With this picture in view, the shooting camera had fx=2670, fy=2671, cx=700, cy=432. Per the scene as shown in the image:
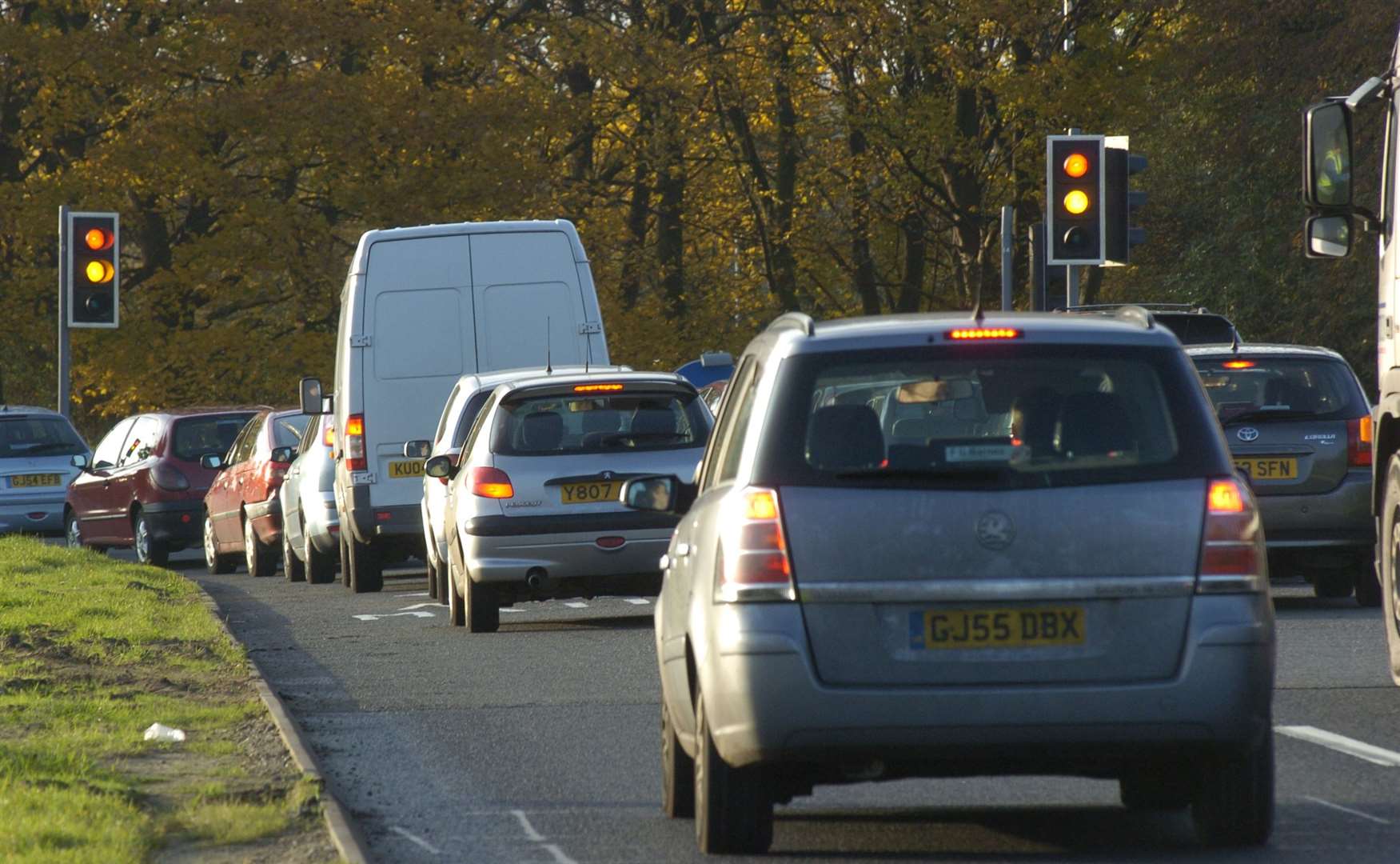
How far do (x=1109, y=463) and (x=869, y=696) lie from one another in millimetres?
894

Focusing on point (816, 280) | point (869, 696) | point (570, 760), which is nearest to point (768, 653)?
point (869, 696)

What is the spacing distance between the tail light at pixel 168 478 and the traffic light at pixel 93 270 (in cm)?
240

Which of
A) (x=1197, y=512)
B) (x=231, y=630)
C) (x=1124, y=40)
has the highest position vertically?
(x=1124, y=40)

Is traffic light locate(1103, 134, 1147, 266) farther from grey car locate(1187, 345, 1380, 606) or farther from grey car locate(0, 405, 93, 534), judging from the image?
grey car locate(0, 405, 93, 534)

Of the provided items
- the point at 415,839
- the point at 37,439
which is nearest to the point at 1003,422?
the point at 415,839

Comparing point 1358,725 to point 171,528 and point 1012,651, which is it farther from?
point 171,528

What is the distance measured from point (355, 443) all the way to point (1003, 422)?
13513 mm

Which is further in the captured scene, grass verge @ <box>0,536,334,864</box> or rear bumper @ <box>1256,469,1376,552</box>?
rear bumper @ <box>1256,469,1376,552</box>

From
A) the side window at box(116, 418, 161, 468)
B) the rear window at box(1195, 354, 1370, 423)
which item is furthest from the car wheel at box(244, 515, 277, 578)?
the rear window at box(1195, 354, 1370, 423)

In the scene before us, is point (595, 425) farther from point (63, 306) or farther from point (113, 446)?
point (113, 446)

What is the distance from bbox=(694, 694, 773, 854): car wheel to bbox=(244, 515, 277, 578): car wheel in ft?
59.3

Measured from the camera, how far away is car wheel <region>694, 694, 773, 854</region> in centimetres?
721

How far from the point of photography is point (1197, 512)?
22.8ft

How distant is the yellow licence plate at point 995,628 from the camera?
6820mm
